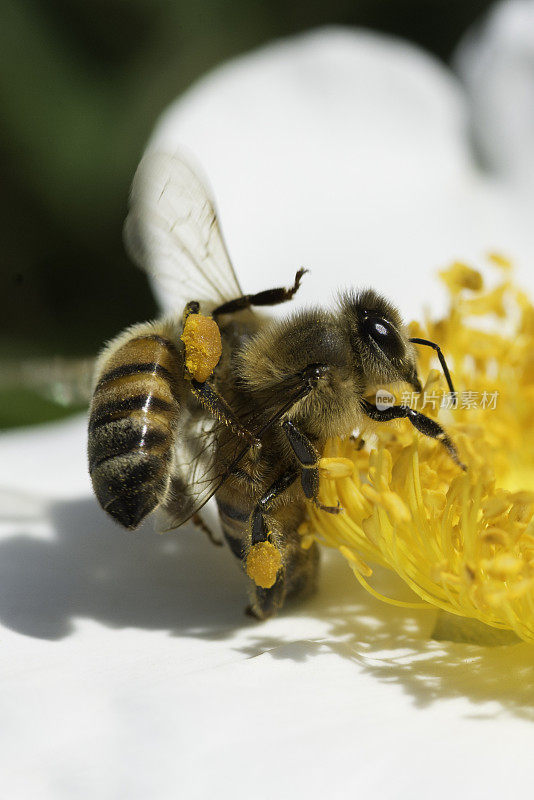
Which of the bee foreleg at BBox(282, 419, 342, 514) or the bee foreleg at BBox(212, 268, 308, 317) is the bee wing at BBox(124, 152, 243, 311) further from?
the bee foreleg at BBox(282, 419, 342, 514)

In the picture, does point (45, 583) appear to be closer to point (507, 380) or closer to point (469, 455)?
point (469, 455)

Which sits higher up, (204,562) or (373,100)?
(373,100)

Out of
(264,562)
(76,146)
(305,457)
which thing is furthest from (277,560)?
(76,146)

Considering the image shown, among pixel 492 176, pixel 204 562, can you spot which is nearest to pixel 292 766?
pixel 204 562

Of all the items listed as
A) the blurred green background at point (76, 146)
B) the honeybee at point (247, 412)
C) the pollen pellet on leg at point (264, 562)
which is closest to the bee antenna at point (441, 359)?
the honeybee at point (247, 412)

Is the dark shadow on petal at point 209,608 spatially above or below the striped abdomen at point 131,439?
below

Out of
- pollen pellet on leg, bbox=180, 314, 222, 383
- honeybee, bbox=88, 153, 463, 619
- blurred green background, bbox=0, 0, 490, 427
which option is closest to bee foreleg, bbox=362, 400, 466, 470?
honeybee, bbox=88, 153, 463, 619

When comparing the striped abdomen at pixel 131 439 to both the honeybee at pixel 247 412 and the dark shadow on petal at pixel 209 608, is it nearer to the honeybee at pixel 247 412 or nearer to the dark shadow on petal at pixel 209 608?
the honeybee at pixel 247 412
